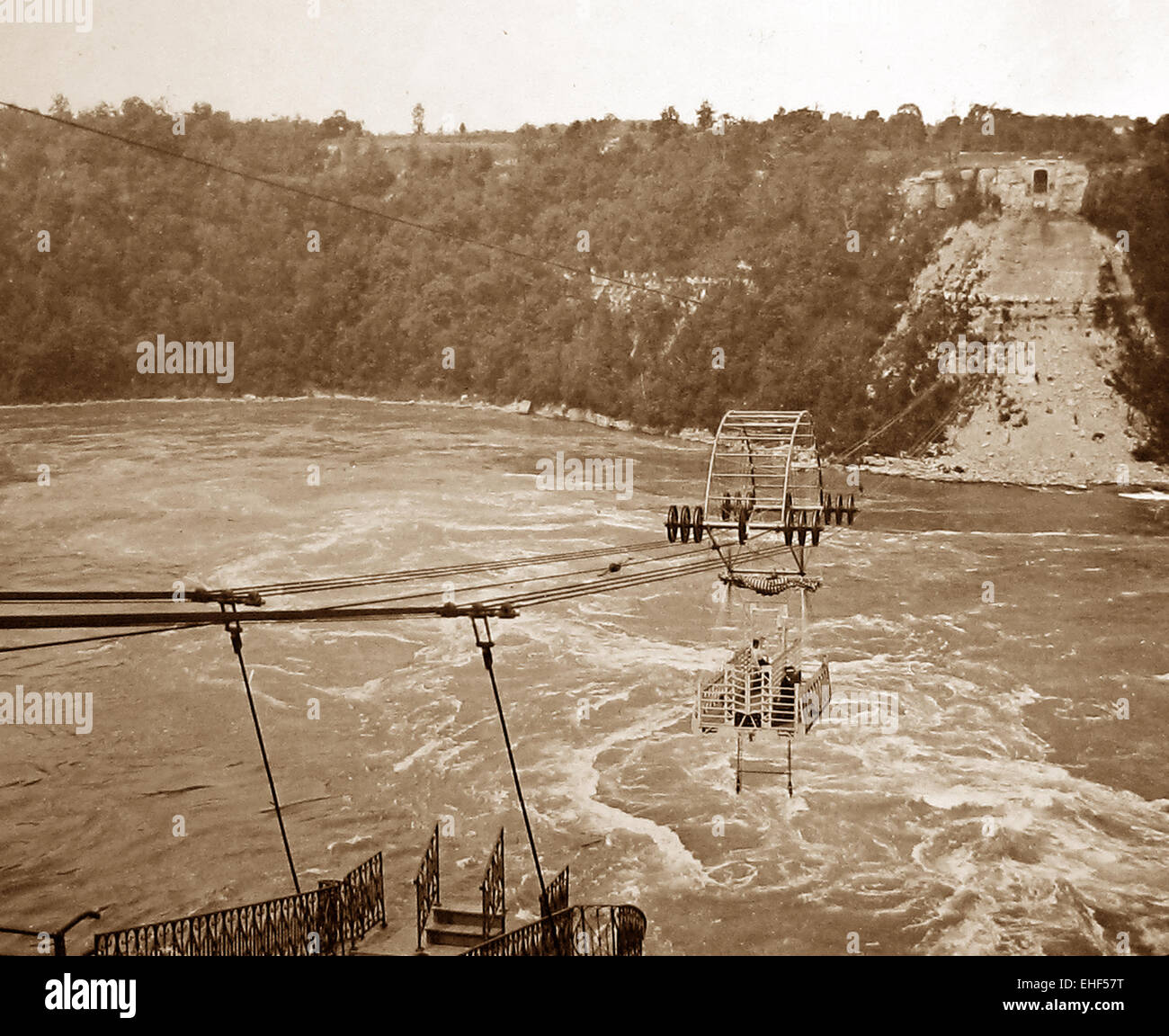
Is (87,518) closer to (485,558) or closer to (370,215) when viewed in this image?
(485,558)

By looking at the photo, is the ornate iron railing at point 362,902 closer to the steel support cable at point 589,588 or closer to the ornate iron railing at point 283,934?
the ornate iron railing at point 283,934

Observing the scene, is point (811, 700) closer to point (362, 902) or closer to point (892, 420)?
point (362, 902)

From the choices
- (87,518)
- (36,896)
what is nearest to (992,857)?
(36,896)

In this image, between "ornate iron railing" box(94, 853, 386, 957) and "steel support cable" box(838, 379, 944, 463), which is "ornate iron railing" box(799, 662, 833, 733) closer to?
"ornate iron railing" box(94, 853, 386, 957)

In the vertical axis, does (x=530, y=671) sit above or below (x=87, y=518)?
below

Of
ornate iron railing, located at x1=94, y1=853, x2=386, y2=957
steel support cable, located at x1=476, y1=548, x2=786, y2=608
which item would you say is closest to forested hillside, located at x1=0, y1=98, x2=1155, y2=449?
steel support cable, located at x1=476, y1=548, x2=786, y2=608

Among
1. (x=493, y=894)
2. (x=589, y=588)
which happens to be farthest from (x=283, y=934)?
(x=589, y=588)
